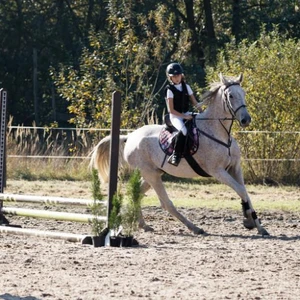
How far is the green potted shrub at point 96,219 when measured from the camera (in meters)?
10.6

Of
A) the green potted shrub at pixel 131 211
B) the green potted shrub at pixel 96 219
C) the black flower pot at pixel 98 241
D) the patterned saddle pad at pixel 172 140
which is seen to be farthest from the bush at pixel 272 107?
the black flower pot at pixel 98 241

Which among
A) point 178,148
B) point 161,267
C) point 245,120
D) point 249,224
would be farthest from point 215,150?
point 161,267

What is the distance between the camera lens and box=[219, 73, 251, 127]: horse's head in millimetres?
11984

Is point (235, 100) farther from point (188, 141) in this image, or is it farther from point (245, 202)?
point (245, 202)

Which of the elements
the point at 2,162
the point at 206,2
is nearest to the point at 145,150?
the point at 2,162

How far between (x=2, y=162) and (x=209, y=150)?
261 cm

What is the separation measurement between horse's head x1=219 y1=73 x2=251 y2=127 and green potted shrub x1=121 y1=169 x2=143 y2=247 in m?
1.94

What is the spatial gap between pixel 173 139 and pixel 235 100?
923mm

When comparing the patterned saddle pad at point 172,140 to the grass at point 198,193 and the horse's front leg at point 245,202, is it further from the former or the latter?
the grass at point 198,193

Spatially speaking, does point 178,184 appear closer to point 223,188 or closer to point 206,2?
point 223,188

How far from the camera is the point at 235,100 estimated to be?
39.8 ft

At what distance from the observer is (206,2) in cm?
3481

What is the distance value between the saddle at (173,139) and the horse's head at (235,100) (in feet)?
1.62

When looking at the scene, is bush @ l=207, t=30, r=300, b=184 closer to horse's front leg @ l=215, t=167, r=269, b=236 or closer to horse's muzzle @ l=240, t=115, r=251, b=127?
horse's front leg @ l=215, t=167, r=269, b=236
